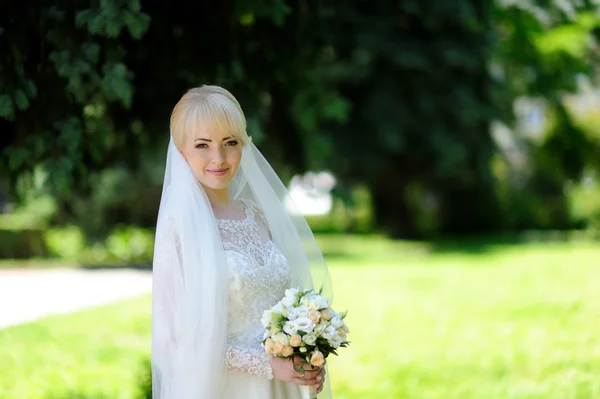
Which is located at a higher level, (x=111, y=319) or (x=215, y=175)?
(x=215, y=175)

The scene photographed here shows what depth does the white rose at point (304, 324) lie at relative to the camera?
3.01 metres

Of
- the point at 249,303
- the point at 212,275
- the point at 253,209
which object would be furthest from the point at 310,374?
the point at 253,209

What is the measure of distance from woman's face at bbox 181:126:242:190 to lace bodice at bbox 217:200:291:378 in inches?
7.5

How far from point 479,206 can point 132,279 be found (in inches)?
708

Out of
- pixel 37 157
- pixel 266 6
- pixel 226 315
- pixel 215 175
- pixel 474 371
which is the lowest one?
pixel 474 371

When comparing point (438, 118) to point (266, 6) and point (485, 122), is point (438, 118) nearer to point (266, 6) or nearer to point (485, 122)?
point (485, 122)

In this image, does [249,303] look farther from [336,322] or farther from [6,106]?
[6,106]

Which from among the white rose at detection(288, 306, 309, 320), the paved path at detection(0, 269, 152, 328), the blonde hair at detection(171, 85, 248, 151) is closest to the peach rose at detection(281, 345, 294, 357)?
the white rose at detection(288, 306, 309, 320)

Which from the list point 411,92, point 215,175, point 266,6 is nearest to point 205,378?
point 215,175

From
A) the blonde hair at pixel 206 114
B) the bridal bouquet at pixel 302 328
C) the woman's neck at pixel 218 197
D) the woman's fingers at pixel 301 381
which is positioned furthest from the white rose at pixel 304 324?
the blonde hair at pixel 206 114

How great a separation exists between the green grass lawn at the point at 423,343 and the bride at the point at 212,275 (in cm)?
323

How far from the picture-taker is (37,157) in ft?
17.2

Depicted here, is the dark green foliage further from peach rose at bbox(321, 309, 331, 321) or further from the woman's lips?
peach rose at bbox(321, 309, 331, 321)

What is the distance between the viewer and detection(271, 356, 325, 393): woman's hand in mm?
3104
